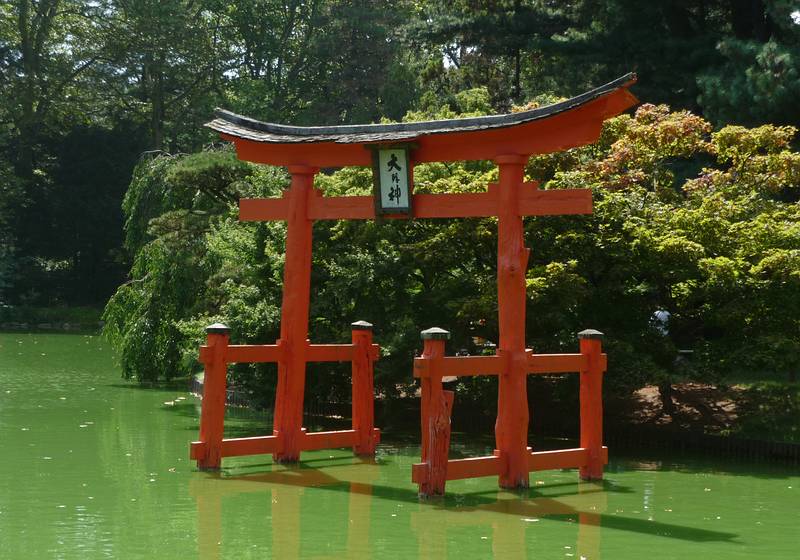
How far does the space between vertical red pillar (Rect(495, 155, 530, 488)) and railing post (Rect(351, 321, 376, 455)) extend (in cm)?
236

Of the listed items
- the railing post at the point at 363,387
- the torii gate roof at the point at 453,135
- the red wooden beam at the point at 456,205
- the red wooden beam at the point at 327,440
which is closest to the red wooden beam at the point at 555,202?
the red wooden beam at the point at 456,205

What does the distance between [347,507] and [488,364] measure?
1.63 m

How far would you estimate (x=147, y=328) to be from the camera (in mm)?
18219

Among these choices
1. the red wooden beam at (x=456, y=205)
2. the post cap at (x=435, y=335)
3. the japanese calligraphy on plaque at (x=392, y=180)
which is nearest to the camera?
the post cap at (x=435, y=335)

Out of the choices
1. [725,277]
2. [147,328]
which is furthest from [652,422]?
[147,328]

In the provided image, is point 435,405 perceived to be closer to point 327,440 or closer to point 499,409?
point 499,409

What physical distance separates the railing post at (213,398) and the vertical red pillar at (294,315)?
761 mm

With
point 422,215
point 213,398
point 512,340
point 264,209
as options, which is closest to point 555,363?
point 512,340

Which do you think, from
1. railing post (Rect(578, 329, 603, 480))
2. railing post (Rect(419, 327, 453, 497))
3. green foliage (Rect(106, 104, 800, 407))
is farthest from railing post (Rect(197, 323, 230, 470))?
railing post (Rect(578, 329, 603, 480))

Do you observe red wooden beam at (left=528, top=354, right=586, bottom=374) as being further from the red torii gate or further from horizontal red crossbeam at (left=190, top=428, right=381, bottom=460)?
horizontal red crossbeam at (left=190, top=428, right=381, bottom=460)

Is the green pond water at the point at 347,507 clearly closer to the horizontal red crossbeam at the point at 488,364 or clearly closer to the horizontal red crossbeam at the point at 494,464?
the horizontal red crossbeam at the point at 494,464

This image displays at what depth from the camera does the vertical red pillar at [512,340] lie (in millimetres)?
9867

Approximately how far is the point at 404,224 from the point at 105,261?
85.3 ft

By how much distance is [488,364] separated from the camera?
970 centimetres
